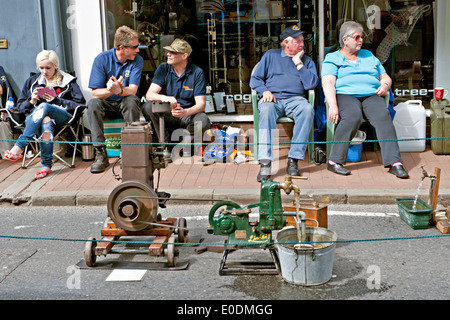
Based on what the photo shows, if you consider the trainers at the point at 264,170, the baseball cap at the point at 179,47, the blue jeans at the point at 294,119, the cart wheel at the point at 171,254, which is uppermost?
the baseball cap at the point at 179,47

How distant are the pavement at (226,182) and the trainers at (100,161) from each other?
76mm

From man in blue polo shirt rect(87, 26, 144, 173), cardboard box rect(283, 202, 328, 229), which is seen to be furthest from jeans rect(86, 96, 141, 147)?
cardboard box rect(283, 202, 328, 229)

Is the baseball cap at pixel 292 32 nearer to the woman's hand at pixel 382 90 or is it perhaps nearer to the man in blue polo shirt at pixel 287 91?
the man in blue polo shirt at pixel 287 91

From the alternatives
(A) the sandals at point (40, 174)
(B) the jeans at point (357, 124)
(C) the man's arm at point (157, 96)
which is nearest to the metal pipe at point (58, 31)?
(C) the man's arm at point (157, 96)

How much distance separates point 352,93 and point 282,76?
33.7 inches

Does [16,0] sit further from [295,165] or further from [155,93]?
[295,165]

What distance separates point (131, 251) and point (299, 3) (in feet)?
16.7

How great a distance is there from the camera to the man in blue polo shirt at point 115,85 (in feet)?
26.0

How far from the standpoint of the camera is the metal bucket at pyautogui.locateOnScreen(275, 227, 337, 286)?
14.5ft

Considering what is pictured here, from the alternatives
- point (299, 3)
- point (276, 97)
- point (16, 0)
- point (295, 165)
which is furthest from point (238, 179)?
point (16, 0)

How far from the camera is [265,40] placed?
9227mm

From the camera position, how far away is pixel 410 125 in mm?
8281

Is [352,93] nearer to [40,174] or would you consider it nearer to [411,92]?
[411,92]

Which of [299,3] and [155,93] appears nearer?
[155,93]
